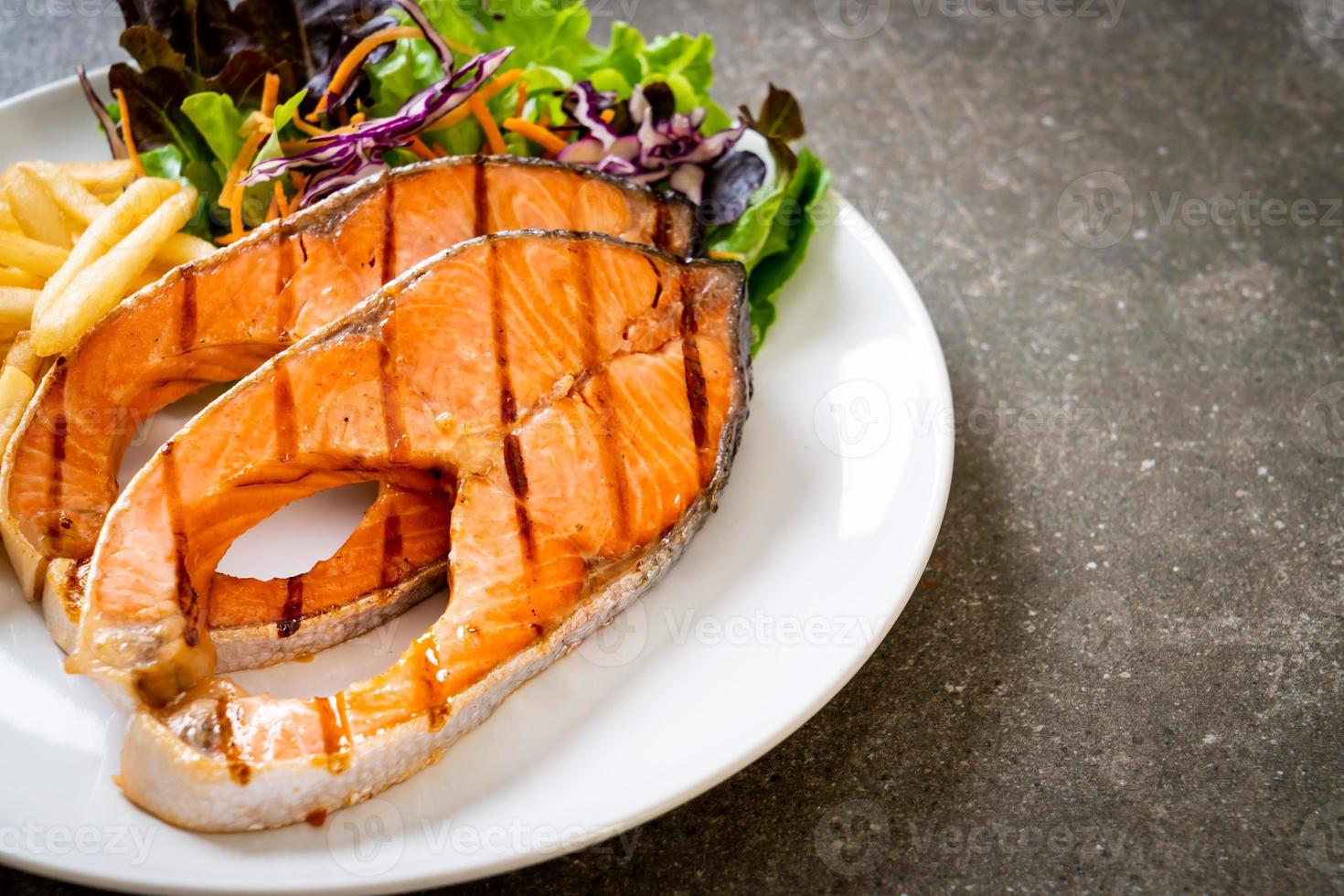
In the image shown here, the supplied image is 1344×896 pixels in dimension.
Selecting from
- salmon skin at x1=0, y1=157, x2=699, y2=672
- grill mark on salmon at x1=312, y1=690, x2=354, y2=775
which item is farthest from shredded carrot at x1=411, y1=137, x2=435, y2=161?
grill mark on salmon at x1=312, y1=690, x2=354, y2=775

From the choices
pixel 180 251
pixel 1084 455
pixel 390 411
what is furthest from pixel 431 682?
pixel 1084 455

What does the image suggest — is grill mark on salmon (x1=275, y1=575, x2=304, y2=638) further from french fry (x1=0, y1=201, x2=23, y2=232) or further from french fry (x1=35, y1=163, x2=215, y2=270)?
french fry (x1=0, y1=201, x2=23, y2=232)

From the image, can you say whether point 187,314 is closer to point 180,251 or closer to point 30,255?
point 180,251

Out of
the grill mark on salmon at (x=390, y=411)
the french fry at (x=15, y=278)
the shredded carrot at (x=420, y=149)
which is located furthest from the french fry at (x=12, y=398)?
the shredded carrot at (x=420, y=149)

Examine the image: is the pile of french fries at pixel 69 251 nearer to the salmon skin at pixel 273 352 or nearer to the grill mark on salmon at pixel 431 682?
the salmon skin at pixel 273 352

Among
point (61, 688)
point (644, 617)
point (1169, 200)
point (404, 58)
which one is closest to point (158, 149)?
point (404, 58)

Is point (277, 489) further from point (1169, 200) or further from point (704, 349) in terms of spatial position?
point (1169, 200)
